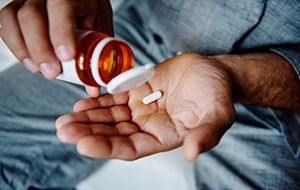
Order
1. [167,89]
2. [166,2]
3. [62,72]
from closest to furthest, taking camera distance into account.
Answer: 1. [62,72]
2. [167,89]
3. [166,2]

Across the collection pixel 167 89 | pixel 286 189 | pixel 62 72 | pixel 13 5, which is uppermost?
pixel 13 5

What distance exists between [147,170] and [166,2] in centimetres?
57

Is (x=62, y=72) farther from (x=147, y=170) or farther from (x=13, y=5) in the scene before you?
(x=147, y=170)

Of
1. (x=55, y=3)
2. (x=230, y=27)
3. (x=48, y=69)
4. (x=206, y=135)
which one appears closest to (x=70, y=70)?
(x=48, y=69)

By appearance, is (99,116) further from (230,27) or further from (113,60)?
(230,27)

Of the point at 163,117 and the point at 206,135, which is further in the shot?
the point at 163,117

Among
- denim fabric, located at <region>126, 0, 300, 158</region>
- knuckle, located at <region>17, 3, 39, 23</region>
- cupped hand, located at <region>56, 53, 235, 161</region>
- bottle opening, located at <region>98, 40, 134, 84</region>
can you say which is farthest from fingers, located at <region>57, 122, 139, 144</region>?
denim fabric, located at <region>126, 0, 300, 158</region>

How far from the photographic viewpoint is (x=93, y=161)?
3.08 feet

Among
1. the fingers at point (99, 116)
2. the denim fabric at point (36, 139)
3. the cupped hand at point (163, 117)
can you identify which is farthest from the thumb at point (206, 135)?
the denim fabric at point (36, 139)

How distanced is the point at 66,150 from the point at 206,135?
51 centimetres

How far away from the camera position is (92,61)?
68 cm

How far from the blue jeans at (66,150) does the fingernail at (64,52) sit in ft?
1.18

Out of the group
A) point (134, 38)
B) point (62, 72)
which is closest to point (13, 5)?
point (62, 72)

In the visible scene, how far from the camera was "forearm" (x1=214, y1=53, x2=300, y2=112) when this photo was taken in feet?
3.05
